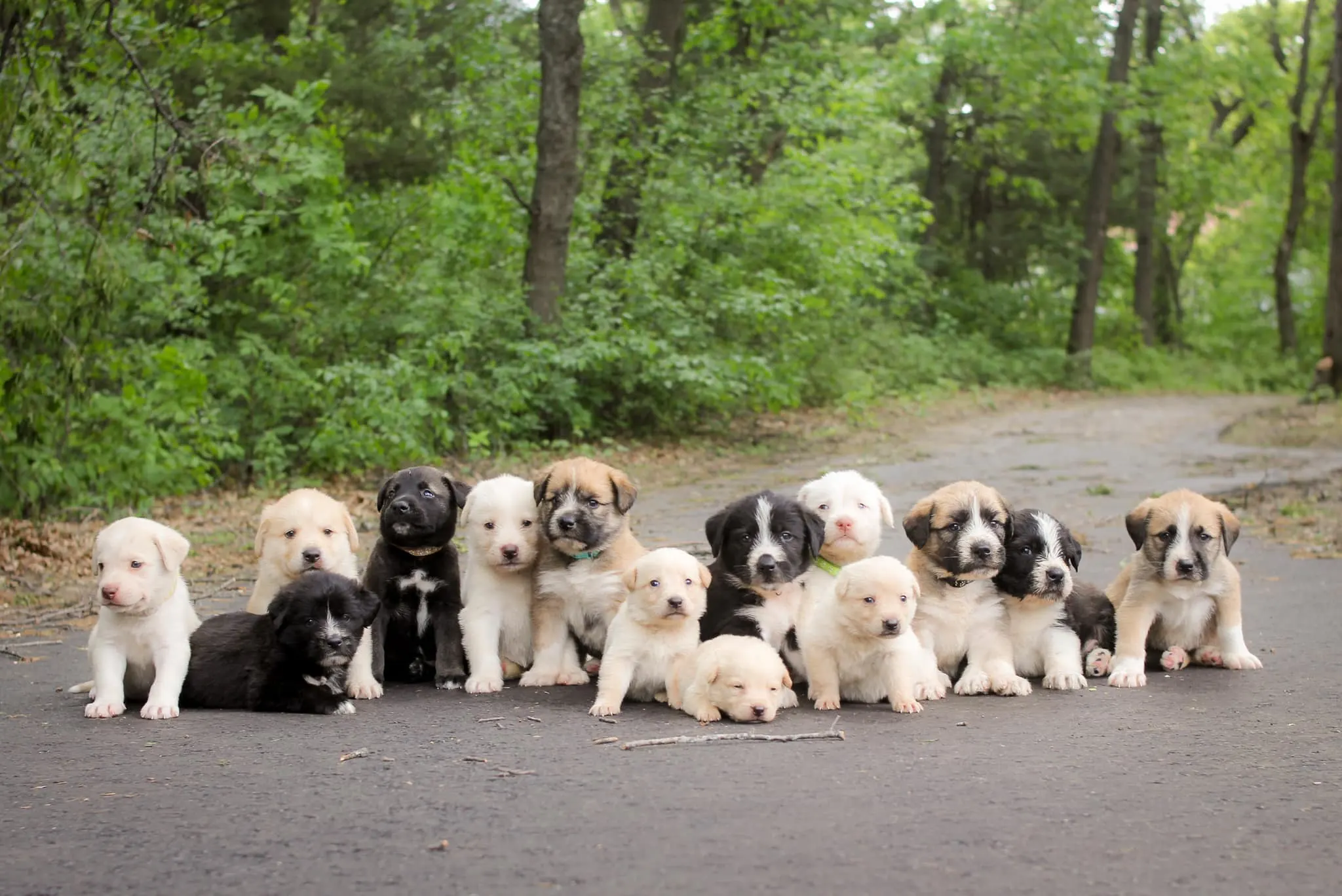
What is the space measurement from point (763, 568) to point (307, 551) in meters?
2.51

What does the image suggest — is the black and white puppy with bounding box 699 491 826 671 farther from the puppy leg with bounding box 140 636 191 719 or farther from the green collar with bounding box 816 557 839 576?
the puppy leg with bounding box 140 636 191 719

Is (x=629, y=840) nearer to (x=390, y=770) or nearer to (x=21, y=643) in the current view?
(x=390, y=770)

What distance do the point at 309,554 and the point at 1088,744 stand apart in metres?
4.20

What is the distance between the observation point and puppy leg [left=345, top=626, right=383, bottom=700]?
7.93 meters

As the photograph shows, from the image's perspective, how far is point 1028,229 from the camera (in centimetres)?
4969

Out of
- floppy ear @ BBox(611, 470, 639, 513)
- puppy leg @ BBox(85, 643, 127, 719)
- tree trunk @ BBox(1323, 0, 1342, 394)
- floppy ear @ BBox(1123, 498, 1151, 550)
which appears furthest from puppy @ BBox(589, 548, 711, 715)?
tree trunk @ BBox(1323, 0, 1342, 394)

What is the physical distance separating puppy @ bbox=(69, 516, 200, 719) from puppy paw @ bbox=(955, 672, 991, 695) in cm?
425

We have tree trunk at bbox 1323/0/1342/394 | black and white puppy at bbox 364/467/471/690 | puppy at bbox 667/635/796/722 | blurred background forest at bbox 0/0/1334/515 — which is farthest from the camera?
tree trunk at bbox 1323/0/1342/394

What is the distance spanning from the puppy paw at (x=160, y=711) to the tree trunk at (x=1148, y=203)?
4177 centimetres

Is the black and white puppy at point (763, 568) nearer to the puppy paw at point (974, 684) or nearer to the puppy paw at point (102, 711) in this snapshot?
the puppy paw at point (974, 684)

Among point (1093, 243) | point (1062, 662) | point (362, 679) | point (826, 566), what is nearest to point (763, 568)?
point (826, 566)

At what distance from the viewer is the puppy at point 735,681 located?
713 centimetres

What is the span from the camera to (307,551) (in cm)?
779

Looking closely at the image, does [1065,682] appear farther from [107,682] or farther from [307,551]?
[107,682]
